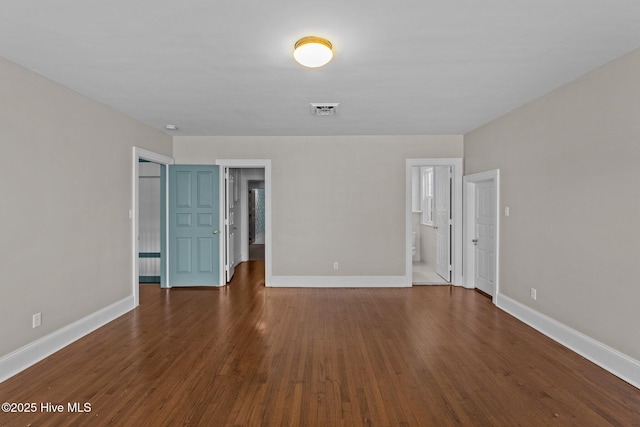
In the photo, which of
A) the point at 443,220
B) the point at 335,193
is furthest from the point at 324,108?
the point at 443,220

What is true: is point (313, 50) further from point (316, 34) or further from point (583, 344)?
point (583, 344)

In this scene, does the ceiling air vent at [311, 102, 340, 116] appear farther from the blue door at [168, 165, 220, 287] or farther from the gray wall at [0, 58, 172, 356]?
the gray wall at [0, 58, 172, 356]

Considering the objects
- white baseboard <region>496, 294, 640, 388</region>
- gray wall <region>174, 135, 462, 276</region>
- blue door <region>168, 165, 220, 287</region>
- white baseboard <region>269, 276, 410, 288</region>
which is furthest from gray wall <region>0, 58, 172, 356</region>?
white baseboard <region>496, 294, 640, 388</region>

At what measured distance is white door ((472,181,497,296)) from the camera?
185 inches

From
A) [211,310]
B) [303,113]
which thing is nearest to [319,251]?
[211,310]

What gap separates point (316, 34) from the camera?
7.48 ft

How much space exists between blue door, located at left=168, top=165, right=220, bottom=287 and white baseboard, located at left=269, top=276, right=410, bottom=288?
3.97ft

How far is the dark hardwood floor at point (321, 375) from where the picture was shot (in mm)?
2137

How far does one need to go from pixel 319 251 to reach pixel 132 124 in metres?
3.44

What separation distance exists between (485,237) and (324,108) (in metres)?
3.27

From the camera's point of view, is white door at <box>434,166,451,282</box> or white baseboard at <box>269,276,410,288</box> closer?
white baseboard at <box>269,276,410,288</box>

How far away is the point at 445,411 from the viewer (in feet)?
7.13

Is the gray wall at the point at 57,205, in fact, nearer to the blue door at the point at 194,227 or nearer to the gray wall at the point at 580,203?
the blue door at the point at 194,227

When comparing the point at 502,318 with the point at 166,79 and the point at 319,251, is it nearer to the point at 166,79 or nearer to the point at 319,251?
the point at 319,251
